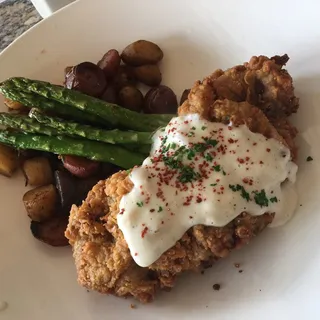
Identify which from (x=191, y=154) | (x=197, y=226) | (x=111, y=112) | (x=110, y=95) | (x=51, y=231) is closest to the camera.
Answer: (x=197, y=226)

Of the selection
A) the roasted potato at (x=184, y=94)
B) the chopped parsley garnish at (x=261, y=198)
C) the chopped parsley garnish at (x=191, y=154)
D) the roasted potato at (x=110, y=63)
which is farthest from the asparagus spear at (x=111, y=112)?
the chopped parsley garnish at (x=261, y=198)

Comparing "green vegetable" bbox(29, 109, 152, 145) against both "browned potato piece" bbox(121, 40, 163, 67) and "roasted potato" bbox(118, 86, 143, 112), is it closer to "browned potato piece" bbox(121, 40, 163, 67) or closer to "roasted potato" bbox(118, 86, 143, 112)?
"roasted potato" bbox(118, 86, 143, 112)

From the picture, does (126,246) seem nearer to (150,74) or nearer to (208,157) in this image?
(208,157)

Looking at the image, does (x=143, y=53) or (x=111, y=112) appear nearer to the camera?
(x=111, y=112)

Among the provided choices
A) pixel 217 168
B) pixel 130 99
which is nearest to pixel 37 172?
pixel 130 99

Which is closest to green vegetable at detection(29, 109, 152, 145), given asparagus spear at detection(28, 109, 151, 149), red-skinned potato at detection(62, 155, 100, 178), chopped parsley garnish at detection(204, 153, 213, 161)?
asparagus spear at detection(28, 109, 151, 149)

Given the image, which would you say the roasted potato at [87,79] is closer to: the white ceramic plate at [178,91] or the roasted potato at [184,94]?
the white ceramic plate at [178,91]
